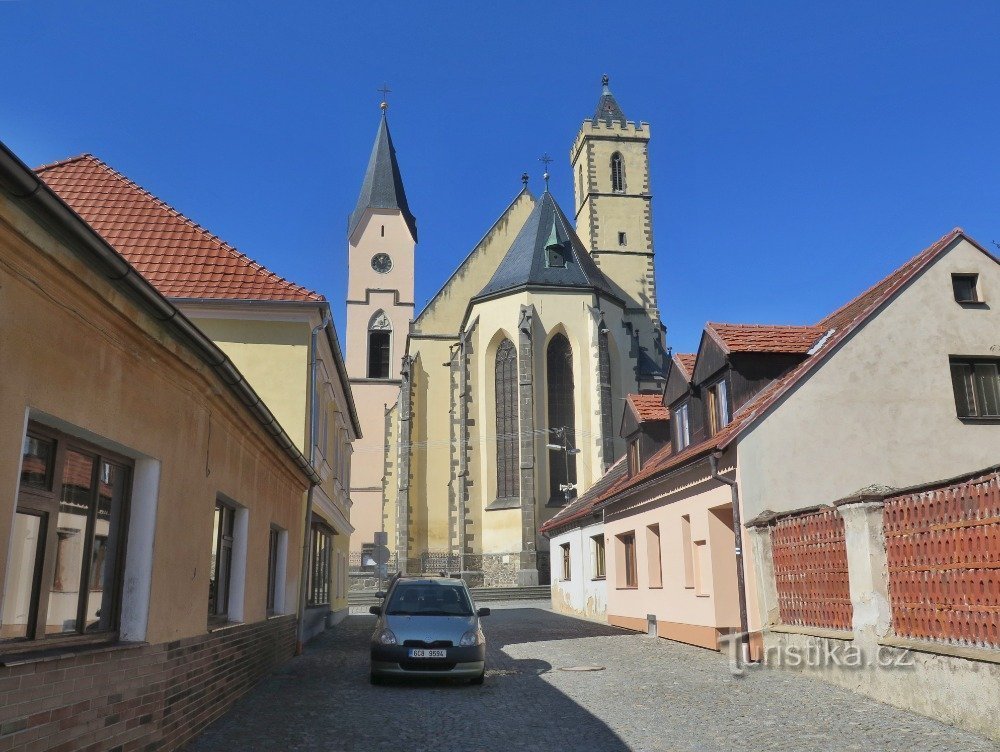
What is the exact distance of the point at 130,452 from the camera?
616 centimetres

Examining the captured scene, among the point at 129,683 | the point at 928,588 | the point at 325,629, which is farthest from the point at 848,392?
the point at 325,629

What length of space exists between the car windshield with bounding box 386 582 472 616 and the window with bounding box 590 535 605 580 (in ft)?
37.2

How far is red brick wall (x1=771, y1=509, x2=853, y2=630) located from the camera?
396 inches

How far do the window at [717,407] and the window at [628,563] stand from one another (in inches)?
214

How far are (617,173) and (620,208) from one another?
2.23 metres

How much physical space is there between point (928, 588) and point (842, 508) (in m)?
1.46

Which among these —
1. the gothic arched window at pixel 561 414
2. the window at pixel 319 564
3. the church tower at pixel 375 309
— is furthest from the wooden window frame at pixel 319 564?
the church tower at pixel 375 309

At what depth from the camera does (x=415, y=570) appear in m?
41.5

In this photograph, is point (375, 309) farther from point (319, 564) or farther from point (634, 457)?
point (634, 457)

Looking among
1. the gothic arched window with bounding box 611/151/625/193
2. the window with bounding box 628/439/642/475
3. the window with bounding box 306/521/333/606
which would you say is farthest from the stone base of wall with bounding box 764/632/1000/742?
the gothic arched window with bounding box 611/151/625/193

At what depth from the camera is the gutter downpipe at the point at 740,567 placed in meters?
12.7

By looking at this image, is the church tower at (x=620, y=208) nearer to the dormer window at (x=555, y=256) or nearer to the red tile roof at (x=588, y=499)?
the dormer window at (x=555, y=256)

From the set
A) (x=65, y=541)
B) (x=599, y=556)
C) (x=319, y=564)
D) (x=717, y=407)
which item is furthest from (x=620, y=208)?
(x=65, y=541)

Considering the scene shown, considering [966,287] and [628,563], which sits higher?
[966,287]
